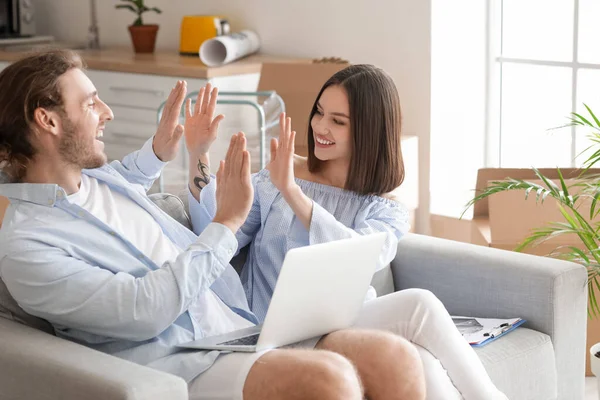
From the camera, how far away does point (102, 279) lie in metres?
1.80

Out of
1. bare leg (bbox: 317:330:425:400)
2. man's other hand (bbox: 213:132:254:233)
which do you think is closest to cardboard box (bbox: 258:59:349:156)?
man's other hand (bbox: 213:132:254:233)

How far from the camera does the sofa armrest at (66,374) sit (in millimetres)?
1622

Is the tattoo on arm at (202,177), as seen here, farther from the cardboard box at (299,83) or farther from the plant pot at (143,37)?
the plant pot at (143,37)

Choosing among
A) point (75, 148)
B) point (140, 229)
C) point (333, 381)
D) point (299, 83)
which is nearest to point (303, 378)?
point (333, 381)

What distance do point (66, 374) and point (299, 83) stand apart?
2454 mm

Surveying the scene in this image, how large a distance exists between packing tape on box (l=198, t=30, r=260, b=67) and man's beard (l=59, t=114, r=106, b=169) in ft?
7.57

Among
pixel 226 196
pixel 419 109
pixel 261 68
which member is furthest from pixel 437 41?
pixel 226 196

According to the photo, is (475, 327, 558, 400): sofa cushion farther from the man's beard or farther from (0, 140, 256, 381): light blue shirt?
the man's beard

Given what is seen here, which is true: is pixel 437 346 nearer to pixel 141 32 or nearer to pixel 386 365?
pixel 386 365

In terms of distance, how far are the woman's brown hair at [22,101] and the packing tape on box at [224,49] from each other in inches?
91.7

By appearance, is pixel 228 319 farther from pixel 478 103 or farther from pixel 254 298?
pixel 478 103

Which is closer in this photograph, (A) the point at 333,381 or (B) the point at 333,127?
(A) the point at 333,381

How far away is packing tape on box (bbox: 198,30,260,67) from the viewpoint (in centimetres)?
425

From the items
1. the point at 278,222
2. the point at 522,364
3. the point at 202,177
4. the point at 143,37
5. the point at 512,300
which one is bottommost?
the point at 522,364
